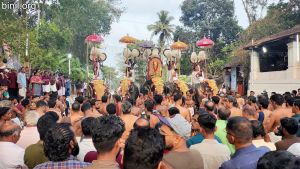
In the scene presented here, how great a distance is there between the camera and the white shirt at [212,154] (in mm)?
4227

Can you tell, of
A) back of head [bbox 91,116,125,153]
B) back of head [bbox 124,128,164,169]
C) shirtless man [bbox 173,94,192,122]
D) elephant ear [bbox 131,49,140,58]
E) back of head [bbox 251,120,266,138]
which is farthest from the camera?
elephant ear [bbox 131,49,140,58]

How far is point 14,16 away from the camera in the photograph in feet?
55.7

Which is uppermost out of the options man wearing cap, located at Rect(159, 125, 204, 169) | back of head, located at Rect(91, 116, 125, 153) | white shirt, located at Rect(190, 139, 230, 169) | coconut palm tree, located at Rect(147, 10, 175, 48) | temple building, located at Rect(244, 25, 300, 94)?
coconut palm tree, located at Rect(147, 10, 175, 48)

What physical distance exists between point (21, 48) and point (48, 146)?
14614 millimetres

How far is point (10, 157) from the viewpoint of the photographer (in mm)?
4184

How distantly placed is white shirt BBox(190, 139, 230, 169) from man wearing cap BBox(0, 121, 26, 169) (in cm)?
189

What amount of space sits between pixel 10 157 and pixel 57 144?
120 centimetres

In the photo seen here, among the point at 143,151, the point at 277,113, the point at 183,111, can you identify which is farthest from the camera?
the point at 183,111

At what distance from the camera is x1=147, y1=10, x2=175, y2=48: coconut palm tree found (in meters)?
50.9

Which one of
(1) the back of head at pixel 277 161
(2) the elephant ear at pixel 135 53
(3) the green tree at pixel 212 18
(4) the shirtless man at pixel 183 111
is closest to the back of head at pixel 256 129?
(1) the back of head at pixel 277 161

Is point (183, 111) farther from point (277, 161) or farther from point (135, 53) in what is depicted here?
point (135, 53)

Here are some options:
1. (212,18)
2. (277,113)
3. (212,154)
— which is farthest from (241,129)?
(212,18)

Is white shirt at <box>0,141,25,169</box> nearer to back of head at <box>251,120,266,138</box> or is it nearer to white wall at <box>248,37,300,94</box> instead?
back of head at <box>251,120,266,138</box>

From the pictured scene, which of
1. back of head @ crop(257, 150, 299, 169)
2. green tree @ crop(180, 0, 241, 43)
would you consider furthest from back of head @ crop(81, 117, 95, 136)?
green tree @ crop(180, 0, 241, 43)
